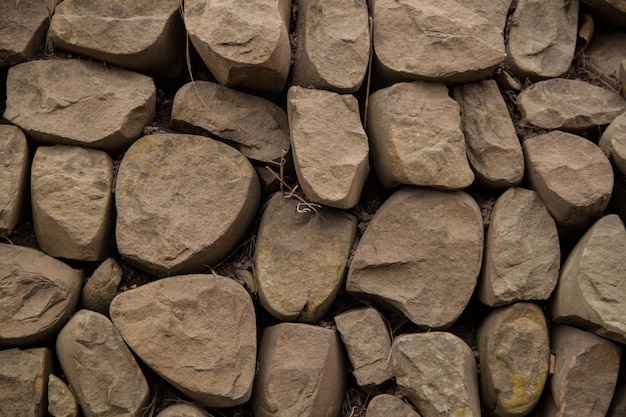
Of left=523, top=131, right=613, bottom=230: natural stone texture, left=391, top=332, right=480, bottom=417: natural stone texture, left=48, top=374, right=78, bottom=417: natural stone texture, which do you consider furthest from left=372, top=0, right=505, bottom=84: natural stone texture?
left=48, top=374, right=78, bottom=417: natural stone texture

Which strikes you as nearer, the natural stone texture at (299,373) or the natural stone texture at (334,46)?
the natural stone texture at (299,373)

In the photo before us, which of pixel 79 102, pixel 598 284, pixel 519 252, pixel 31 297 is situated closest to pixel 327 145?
pixel 519 252

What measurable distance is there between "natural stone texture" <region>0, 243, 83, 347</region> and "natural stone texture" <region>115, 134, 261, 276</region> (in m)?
0.22

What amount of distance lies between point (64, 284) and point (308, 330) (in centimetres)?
78

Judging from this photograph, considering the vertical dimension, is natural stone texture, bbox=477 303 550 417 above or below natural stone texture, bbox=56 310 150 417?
above

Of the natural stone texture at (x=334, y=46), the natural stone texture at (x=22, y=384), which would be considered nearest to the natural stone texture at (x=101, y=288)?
the natural stone texture at (x=22, y=384)

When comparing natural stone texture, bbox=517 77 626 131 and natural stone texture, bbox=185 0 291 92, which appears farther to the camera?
natural stone texture, bbox=517 77 626 131

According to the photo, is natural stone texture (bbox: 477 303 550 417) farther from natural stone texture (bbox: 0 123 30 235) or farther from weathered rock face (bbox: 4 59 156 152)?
natural stone texture (bbox: 0 123 30 235)

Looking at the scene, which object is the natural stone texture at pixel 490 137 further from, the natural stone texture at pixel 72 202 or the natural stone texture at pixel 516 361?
the natural stone texture at pixel 72 202

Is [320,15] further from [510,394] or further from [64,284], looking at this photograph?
[510,394]

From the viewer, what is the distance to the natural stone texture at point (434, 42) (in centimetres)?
239

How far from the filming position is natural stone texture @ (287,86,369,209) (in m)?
2.28

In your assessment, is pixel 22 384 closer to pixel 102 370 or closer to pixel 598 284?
pixel 102 370

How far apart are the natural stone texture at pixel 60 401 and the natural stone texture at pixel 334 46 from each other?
4.05ft
